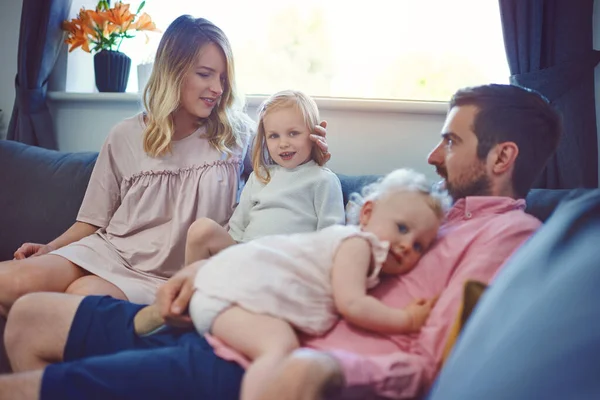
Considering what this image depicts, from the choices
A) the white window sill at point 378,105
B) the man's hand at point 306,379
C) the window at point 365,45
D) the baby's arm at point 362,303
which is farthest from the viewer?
the window at point 365,45

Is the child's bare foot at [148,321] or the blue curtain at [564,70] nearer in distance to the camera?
the child's bare foot at [148,321]

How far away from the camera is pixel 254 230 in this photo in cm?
150

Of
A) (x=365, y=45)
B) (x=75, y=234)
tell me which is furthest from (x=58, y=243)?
(x=365, y=45)

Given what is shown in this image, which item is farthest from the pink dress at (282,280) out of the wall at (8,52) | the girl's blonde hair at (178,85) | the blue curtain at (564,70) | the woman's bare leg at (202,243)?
the wall at (8,52)

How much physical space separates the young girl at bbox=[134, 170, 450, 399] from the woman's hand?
0.75 m

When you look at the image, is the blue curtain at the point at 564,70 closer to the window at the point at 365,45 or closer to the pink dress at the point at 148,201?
the window at the point at 365,45

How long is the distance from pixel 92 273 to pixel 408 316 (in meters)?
1.02

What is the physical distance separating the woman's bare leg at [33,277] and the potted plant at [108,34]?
4.10ft

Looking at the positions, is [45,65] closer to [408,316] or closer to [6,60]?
[6,60]

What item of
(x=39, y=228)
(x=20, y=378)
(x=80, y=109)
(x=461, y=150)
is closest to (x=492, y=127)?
(x=461, y=150)

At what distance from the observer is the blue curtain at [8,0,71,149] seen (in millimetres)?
2646

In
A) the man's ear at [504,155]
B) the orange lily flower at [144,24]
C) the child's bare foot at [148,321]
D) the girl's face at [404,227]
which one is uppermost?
the orange lily flower at [144,24]

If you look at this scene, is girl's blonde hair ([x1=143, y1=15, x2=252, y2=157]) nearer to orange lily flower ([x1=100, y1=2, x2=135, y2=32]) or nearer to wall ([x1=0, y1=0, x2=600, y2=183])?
wall ([x1=0, y1=0, x2=600, y2=183])

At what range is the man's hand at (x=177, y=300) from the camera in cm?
108
